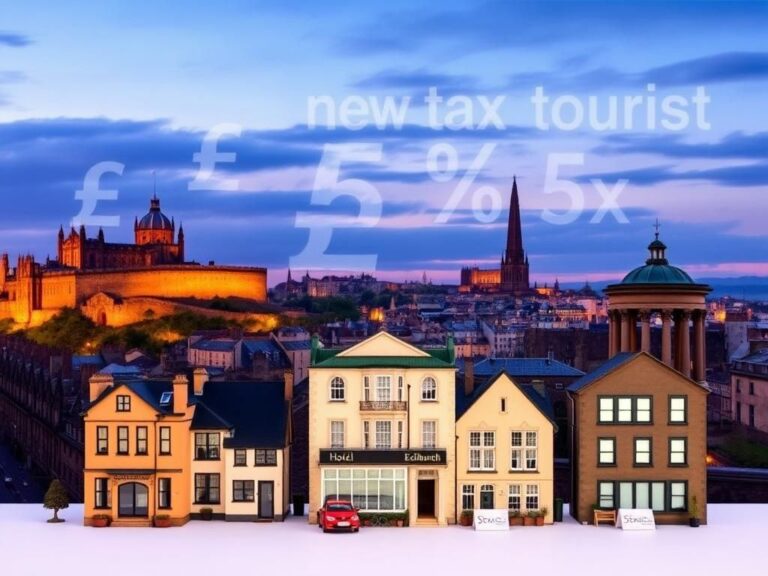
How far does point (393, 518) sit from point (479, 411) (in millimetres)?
4381

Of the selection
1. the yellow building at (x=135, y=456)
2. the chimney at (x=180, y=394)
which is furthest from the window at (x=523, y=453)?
the chimney at (x=180, y=394)

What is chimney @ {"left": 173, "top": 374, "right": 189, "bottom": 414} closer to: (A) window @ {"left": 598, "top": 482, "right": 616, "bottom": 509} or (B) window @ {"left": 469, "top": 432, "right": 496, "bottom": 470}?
(B) window @ {"left": 469, "top": 432, "right": 496, "bottom": 470}

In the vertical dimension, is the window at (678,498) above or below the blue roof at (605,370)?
below

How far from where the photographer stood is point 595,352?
368 ft

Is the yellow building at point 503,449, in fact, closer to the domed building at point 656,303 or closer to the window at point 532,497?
the window at point 532,497

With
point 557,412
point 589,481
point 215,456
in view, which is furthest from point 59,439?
point 589,481

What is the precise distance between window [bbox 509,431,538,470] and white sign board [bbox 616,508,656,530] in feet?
10.3

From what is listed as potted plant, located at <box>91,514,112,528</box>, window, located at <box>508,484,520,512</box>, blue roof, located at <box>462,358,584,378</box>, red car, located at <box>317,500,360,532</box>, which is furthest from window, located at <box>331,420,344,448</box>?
blue roof, located at <box>462,358,584,378</box>

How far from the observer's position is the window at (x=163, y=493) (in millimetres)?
Answer: 39438

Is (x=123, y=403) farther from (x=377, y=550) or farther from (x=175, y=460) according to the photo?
(x=377, y=550)

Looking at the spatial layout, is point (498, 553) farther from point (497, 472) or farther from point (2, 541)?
point (2, 541)

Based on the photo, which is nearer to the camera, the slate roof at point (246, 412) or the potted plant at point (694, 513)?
the potted plant at point (694, 513)

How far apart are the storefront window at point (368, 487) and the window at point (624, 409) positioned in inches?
266

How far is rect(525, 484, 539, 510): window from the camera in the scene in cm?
3975
